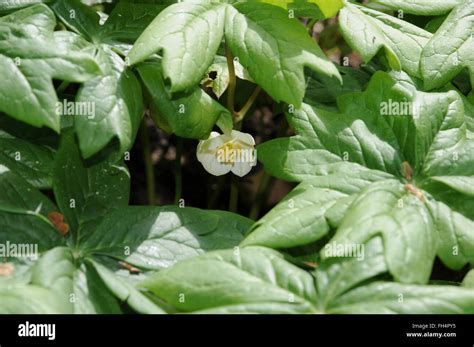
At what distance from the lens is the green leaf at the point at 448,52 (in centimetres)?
131

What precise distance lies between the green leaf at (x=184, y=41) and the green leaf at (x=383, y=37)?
0.22 m

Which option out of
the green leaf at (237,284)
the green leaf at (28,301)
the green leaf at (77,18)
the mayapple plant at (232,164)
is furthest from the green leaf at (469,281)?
the green leaf at (77,18)

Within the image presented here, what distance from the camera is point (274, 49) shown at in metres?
1.19

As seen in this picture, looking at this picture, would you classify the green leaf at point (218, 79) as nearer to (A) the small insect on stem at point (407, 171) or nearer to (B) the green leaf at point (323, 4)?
(B) the green leaf at point (323, 4)

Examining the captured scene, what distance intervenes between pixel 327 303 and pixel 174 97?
0.41 metres

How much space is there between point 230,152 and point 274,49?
269mm

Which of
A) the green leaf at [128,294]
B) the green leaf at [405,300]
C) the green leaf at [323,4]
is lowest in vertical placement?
the green leaf at [128,294]

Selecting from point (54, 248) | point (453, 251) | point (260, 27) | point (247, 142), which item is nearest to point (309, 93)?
point (247, 142)

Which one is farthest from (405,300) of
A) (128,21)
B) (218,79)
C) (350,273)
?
(128,21)

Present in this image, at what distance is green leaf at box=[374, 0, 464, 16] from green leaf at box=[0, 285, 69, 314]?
818mm

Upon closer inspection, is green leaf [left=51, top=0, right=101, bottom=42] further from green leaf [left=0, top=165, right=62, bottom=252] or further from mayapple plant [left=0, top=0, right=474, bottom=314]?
green leaf [left=0, top=165, right=62, bottom=252]

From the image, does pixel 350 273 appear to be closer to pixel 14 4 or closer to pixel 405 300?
pixel 405 300

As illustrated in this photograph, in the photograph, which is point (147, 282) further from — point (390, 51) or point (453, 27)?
point (453, 27)

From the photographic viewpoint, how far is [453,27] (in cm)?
137
